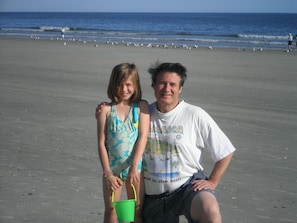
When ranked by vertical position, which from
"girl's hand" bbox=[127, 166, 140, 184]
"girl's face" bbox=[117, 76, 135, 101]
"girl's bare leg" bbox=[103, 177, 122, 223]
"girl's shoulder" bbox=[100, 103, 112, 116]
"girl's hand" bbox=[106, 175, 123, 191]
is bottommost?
"girl's bare leg" bbox=[103, 177, 122, 223]

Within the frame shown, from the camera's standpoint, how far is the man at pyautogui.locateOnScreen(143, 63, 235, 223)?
3.82 m

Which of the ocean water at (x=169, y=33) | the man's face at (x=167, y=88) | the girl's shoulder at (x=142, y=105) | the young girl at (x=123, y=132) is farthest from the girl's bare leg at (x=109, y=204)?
the ocean water at (x=169, y=33)

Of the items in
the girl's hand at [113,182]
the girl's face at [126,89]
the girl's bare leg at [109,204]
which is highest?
the girl's face at [126,89]

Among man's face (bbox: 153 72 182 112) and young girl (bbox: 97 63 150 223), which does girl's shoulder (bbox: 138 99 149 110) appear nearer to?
young girl (bbox: 97 63 150 223)

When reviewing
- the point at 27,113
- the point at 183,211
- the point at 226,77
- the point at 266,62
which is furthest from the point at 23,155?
the point at 266,62

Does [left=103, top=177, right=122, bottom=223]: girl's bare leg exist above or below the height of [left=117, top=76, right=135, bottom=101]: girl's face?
below

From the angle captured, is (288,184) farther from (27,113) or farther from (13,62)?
(13,62)

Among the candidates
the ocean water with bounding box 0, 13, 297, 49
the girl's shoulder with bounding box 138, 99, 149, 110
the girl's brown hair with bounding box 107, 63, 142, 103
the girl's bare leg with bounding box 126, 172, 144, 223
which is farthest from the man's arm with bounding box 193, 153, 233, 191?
the ocean water with bounding box 0, 13, 297, 49

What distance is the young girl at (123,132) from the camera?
380cm

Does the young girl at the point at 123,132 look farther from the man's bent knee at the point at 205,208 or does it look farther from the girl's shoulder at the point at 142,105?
the man's bent knee at the point at 205,208

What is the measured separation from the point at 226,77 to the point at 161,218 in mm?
13698

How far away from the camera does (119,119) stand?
12.6ft

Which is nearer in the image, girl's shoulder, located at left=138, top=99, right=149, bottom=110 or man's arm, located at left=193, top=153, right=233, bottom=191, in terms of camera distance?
man's arm, located at left=193, top=153, right=233, bottom=191

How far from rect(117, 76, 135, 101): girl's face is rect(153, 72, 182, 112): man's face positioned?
0.59 ft
